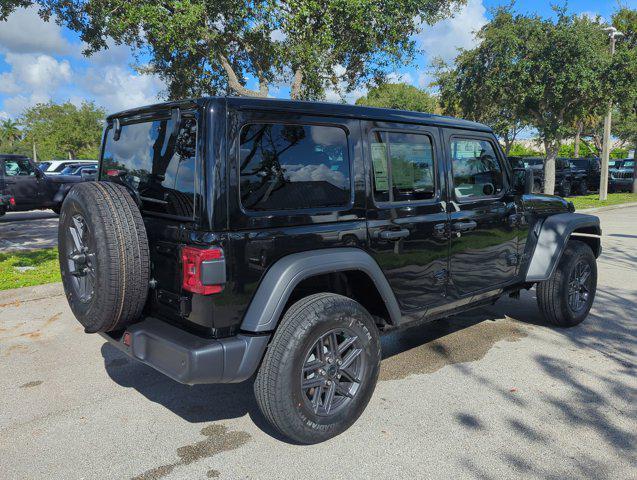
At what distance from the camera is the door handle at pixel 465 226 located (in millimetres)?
3770

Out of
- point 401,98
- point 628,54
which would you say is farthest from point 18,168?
point 401,98

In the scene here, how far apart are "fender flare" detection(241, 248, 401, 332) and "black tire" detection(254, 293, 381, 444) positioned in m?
0.15

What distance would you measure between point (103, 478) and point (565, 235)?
13.2 ft

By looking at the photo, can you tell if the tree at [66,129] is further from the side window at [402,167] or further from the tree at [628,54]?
the side window at [402,167]

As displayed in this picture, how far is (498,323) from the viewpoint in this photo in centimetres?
518

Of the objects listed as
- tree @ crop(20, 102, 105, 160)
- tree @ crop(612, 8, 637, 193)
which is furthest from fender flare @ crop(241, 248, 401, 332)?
tree @ crop(20, 102, 105, 160)

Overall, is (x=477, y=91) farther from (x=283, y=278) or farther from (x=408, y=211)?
(x=283, y=278)

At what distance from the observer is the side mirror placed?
14.5 ft

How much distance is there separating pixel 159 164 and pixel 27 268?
5.35m

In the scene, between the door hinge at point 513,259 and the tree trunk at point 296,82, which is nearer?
the door hinge at point 513,259

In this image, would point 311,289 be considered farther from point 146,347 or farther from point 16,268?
point 16,268

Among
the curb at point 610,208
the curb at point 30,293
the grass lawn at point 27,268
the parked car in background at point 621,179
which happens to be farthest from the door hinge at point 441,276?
the parked car in background at point 621,179

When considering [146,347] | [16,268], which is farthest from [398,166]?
[16,268]

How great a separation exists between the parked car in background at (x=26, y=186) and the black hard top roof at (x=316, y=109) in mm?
11846
